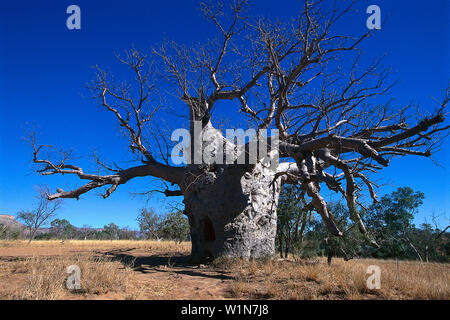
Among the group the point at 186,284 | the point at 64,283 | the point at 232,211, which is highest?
the point at 232,211

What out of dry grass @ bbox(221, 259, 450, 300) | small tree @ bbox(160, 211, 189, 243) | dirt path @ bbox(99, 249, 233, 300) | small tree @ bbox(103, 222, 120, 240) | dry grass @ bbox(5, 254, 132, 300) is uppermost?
dry grass @ bbox(5, 254, 132, 300)

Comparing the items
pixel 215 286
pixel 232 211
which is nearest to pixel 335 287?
pixel 215 286

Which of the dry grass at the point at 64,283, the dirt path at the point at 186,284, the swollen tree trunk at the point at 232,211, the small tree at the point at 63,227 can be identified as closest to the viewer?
the dry grass at the point at 64,283

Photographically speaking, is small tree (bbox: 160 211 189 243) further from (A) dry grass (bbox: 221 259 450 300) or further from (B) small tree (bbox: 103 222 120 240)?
(B) small tree (bbox: 103 222 120 240)

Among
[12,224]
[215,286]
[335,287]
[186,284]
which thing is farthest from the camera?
[12,224]

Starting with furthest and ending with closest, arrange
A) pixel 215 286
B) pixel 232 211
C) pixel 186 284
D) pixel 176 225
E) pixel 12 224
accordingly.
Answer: pixel 12 224
pixel 176 225
pixel 232 211
pixel 186 284
pixel 215 286

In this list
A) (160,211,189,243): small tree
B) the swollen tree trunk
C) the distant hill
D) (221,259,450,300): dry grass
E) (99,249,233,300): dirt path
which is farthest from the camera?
the distant hill

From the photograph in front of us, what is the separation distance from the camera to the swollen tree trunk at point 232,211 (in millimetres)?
6441

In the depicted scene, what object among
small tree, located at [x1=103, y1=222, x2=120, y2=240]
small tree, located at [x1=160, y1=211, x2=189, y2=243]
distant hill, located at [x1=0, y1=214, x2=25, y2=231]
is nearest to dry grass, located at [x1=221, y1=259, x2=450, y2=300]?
small tree, located at [x1=160, y1=211, x2=189, y2=243]

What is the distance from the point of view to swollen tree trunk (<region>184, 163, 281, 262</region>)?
21.1ft

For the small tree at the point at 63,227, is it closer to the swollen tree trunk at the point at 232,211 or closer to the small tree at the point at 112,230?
the small tree at the point at 112,230

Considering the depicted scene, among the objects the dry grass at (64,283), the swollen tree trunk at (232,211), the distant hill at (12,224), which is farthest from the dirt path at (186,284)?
the distant hill at (12,224)

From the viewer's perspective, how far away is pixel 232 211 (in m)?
6.59

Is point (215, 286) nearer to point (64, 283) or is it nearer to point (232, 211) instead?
point (64, 283)
